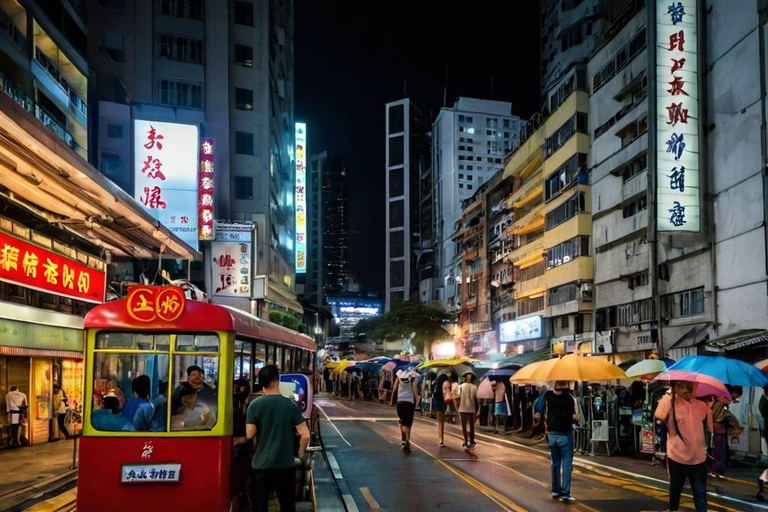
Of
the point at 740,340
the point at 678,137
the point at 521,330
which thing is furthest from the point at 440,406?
the point at 521,330

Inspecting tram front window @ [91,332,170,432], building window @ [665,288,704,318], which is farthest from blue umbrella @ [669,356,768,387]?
building window @ [665,288,704,318]

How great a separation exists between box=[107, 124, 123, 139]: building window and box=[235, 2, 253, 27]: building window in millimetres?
15815

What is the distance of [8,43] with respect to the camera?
81.6 feet

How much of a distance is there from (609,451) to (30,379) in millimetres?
16146

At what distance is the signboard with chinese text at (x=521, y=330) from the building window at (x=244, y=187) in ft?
66.8

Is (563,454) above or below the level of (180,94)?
below

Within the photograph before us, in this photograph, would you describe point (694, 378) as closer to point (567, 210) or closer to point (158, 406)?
point (158, 406)

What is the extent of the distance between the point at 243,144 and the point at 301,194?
21.8m

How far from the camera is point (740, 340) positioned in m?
18.8

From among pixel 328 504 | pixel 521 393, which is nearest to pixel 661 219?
pixel 521 393

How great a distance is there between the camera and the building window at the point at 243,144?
173 feet

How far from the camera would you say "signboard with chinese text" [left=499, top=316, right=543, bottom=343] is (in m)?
44.1

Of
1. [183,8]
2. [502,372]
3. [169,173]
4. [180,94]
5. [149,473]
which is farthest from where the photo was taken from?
[183,8]

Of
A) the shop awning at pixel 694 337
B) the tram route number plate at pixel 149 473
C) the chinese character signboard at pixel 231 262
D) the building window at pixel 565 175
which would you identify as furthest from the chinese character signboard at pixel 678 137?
the chinese character signboard at pixel 231 262
